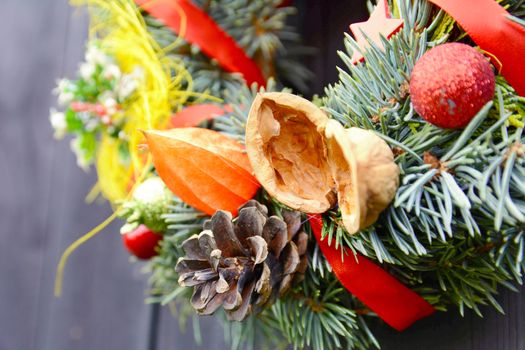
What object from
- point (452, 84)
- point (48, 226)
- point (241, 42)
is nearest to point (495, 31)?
point (452, 84)

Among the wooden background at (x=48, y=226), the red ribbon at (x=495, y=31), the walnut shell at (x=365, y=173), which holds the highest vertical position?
the red ribbon at (x=495, y=31)

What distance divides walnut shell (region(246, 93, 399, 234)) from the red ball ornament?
215mm

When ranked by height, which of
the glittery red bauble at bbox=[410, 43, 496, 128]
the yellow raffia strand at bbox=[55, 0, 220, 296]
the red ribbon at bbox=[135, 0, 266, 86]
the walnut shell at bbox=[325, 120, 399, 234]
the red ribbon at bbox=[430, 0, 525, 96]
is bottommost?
the yellow raffia strand at bbox=[55, 0, 220, 296]

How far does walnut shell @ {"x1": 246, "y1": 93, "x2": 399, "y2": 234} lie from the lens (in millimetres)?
322

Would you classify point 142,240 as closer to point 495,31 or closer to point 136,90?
point 136,90

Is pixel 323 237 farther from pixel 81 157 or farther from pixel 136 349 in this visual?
pixel 136 349

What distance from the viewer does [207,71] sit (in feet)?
1.99

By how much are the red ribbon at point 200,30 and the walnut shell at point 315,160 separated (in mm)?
222

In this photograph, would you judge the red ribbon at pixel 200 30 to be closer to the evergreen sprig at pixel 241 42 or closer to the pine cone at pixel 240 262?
the evergreen sprig at pixel 241 42

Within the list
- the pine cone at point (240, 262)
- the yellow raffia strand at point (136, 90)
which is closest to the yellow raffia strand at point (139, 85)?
the yellow raffia strand at point (136, 90)

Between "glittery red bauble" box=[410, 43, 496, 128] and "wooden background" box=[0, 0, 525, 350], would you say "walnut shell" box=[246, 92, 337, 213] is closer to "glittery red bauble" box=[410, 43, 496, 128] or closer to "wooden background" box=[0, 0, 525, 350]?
"glittery red bauble" box=[410, 43, 496, 128]

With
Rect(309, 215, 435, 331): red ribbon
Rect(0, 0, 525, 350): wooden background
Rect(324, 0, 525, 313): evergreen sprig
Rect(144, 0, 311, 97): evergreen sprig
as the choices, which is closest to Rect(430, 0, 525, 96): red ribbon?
Rect(324, 0, 525, 313): evergreen sprig

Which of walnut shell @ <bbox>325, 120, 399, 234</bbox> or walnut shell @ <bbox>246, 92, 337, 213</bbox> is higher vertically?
walnut shell @ <bbox>325, 120, 399, 234</bbox>

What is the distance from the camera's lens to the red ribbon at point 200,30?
0.59 meters
